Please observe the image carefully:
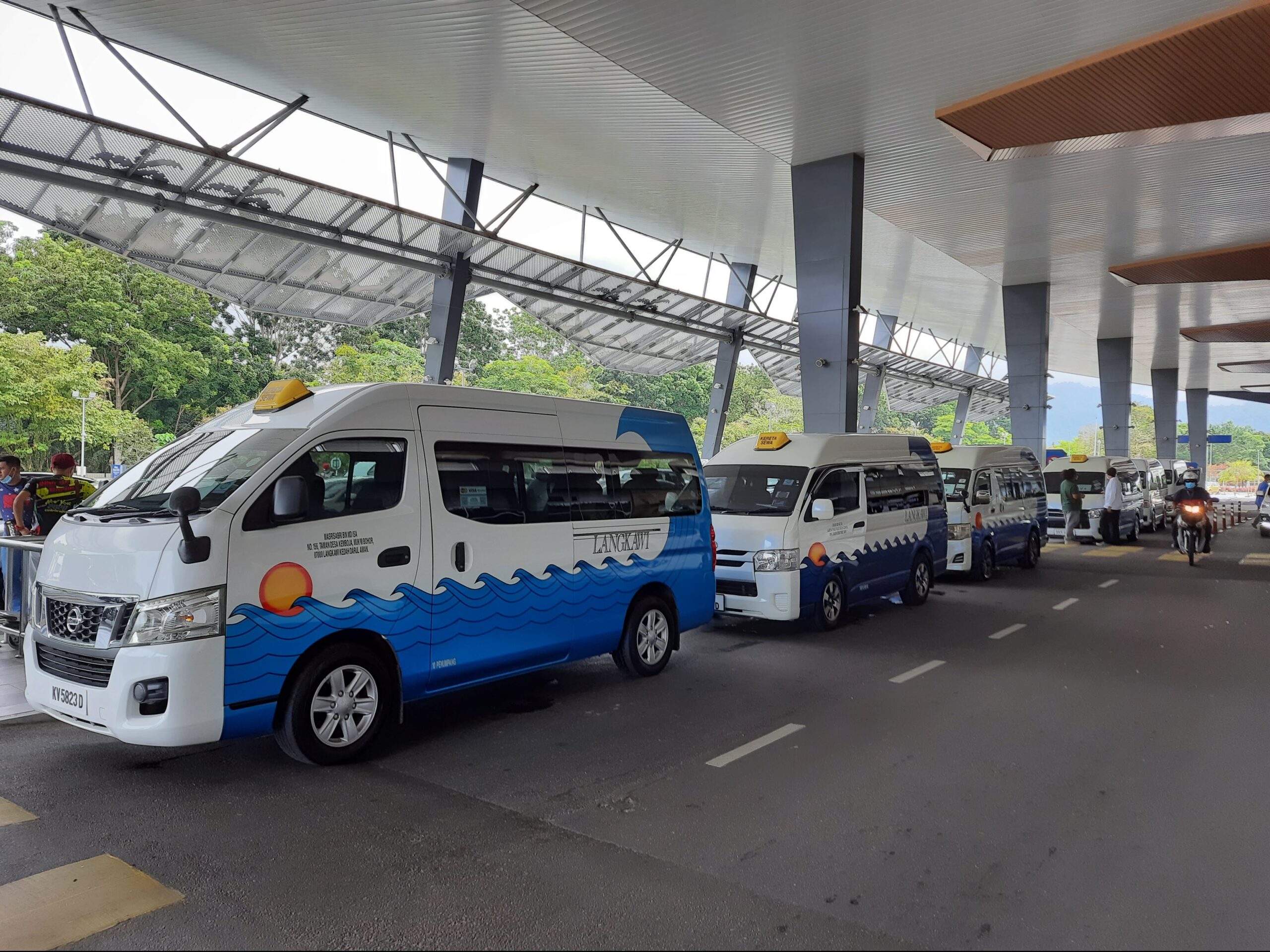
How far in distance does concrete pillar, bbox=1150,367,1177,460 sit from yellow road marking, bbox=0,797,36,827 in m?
51.8

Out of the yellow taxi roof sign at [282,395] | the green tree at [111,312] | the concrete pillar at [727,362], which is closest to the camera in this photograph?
the yellow taxi roof sign at [282,395]

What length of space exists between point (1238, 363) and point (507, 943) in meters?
52.0

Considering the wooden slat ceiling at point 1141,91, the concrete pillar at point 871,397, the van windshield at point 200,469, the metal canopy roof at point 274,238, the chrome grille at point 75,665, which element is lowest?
the chrome grille at point 75,665

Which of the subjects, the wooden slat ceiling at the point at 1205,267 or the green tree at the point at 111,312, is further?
the green tree at the point at 111,312

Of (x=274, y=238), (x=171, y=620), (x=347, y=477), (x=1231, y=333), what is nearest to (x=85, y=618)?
(x=171, y=620)

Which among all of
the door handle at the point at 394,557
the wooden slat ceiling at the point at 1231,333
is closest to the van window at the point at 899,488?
the door handle at the point at 394,557

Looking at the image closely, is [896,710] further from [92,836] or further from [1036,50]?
[1036,50]

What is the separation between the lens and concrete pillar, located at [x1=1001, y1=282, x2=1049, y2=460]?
25.8 metres

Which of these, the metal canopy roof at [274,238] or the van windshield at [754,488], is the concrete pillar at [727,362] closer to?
the metal canopy roof at [274,238]

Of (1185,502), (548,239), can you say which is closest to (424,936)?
(548,239)

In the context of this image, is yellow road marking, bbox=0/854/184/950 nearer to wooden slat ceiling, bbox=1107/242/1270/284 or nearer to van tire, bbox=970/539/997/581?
→ van tire, bbox=970/539/997/581

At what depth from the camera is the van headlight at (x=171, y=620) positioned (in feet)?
15.1

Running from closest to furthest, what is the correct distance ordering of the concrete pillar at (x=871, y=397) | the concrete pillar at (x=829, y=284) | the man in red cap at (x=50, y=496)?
the man in red cap at (x=50, y=496) < the concrete pillar at (x=829, y=284) < the concrete pillar at (x=871, y=397)

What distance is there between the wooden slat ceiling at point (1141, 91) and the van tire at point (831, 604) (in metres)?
7.28
